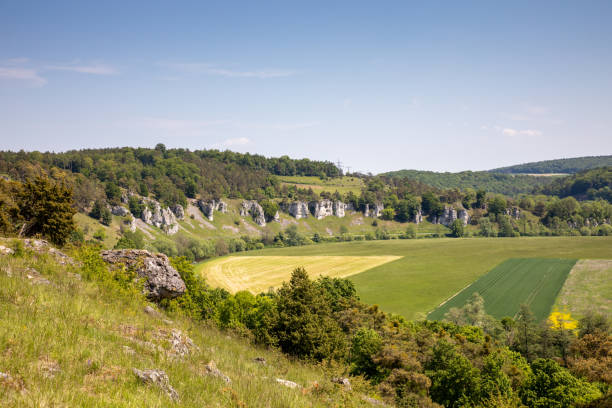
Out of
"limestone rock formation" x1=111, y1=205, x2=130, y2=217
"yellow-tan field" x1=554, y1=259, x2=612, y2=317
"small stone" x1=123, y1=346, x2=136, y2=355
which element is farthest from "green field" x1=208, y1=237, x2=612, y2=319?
"small stone" x1=123, y1=346, x2=136, y2=355

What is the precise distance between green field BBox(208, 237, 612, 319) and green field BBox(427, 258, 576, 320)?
3149 mm

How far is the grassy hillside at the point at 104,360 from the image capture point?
292 inches

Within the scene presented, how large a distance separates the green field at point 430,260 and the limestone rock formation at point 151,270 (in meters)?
57.0

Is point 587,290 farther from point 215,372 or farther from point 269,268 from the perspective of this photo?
point 215,372

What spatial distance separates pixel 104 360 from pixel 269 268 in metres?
116

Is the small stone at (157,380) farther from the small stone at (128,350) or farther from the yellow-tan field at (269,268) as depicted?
the yellow-tan field at (269,268)

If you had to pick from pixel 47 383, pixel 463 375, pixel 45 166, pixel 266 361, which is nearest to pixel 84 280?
pixel 266 361

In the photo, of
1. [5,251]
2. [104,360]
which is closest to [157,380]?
[104,360]

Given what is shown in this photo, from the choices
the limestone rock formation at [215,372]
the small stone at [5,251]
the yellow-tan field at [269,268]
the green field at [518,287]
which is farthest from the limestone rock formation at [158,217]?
the limestone rock formation at [215,372]

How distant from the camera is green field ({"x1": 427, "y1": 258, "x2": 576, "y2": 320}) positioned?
76.4 meters

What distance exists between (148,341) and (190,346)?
1.57m

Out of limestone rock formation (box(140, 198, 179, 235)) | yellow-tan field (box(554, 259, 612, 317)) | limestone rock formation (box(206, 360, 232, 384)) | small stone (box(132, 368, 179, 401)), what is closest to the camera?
small stone (box(132, 368, 179, 401))

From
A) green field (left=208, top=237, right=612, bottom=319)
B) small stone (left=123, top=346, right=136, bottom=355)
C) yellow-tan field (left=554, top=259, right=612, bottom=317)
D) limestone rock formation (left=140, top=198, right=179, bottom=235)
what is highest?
small stone (left=123, top=346, right=136, bottom=355)

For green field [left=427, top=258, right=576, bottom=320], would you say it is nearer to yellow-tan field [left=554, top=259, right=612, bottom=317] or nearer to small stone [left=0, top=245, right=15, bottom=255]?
yellow-tan field [left=554, top=259, right=612, bottom=317]
